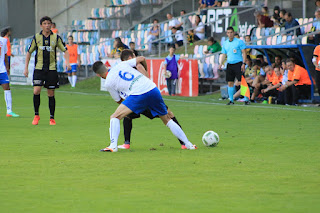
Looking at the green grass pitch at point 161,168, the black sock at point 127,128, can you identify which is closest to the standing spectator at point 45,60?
the green grass pitch at point 161,168

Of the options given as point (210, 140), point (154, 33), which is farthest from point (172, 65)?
point (210, 140)

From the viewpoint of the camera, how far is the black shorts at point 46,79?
14.1 m

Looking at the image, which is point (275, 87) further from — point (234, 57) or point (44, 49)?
point (44, 49)

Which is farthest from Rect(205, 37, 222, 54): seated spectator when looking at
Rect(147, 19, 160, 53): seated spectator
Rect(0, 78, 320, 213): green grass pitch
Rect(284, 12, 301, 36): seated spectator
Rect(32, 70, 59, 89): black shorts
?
Rect(32, 70, 59, 89): black shorts

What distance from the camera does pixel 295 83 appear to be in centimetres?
1930

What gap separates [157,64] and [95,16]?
13798mm

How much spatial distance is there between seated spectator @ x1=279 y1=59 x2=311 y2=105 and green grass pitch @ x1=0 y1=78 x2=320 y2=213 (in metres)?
4.31

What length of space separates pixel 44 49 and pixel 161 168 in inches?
263

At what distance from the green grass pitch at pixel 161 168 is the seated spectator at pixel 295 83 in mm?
4306

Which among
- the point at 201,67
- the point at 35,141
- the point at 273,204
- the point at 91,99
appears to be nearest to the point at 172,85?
the point at 201,67

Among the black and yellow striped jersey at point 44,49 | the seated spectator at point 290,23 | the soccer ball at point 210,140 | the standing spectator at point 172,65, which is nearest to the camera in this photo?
the soccer ball at point 210,140

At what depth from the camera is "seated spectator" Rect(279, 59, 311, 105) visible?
19.3 m

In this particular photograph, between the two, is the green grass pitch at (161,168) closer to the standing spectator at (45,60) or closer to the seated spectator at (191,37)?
the standing spectator at (45,60)

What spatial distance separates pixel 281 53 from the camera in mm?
21328
